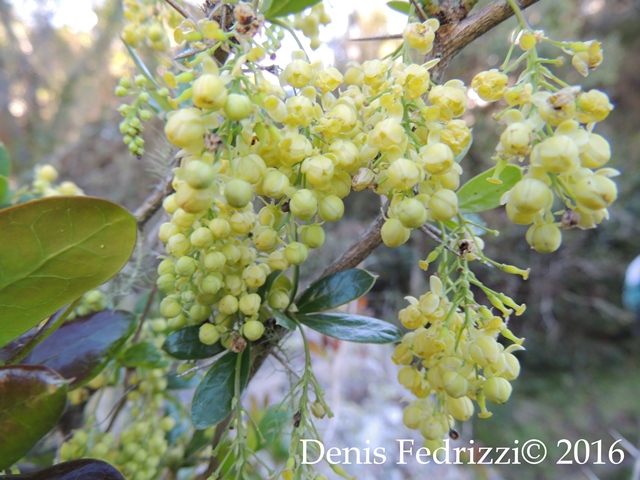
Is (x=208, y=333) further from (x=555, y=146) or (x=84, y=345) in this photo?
(x=555, y=146)

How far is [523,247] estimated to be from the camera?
342cm

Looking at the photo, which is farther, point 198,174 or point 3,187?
point 3,187

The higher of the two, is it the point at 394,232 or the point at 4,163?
the point at 4,163

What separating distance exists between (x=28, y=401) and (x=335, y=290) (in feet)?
0.95

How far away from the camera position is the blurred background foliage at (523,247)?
3.17 meters

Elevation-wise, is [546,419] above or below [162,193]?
below

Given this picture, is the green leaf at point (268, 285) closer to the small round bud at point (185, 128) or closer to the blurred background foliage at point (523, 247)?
the small round bud at point (185, 128)

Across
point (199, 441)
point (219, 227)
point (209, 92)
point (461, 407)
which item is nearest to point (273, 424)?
point (199, 441)

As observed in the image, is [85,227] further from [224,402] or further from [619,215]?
[619,215]

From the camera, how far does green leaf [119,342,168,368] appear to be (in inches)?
21.4

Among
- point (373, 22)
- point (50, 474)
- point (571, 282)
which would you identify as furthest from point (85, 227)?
point (373, 22)

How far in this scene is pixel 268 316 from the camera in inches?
17.7

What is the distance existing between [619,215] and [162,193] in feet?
13.3

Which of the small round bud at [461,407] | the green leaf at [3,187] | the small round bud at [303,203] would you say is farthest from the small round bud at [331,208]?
the green leaf at [3,187]
